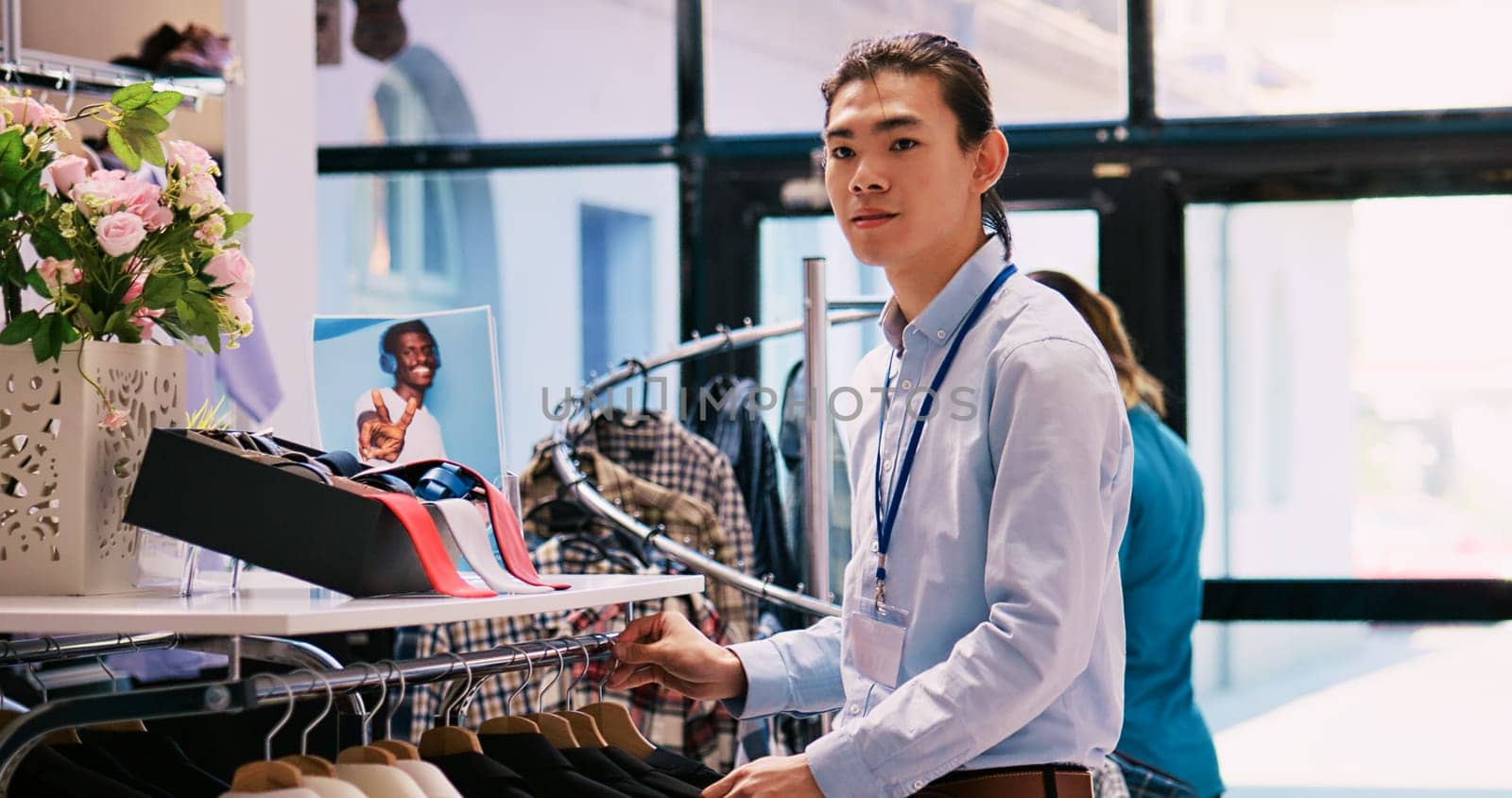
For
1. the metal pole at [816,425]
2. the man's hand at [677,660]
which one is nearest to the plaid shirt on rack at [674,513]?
the metal pole at [816,425]

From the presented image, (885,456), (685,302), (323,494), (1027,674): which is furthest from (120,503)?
(685,302)

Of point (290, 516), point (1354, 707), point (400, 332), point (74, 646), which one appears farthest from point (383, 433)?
point (1354, 707)

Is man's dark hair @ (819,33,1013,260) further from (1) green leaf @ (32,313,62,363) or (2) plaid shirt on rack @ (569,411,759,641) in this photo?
(2) plaid shirt on rack @ (569,411,759,641)

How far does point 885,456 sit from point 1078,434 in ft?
0.96

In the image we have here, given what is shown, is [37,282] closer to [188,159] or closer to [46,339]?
[46,339]

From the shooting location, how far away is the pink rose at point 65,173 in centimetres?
169

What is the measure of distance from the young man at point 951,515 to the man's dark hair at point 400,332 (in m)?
0.68

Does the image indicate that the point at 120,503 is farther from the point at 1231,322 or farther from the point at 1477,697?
the point at 1477,697

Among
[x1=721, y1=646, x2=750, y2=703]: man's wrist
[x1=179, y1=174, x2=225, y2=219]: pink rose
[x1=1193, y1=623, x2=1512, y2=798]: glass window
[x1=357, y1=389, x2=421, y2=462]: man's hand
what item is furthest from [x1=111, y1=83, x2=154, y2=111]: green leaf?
[x1=1193, y1=623, x2=1512, y2=798]: glass window

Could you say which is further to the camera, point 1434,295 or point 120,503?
point 1434,295

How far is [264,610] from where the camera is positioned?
1.30 meters

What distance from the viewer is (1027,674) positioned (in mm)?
1519

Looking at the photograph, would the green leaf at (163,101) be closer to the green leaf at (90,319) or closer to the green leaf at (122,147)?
the green leaf at (122,147)

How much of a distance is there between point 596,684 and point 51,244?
78.6 inches
